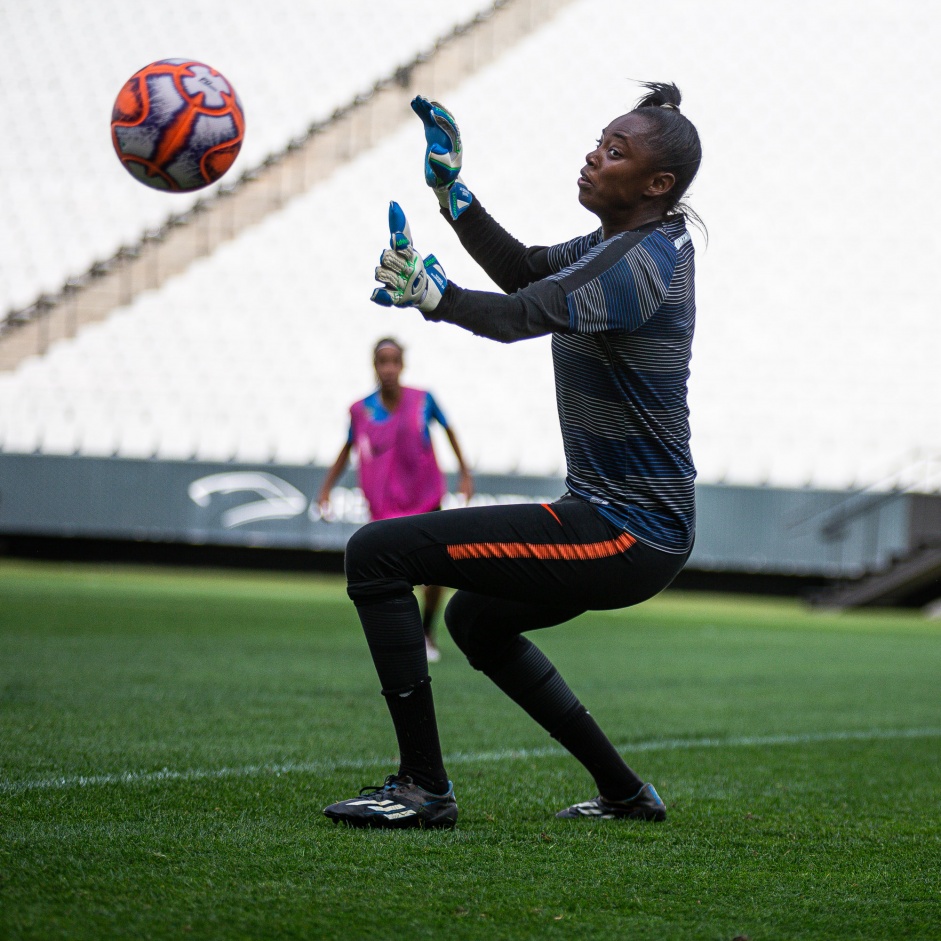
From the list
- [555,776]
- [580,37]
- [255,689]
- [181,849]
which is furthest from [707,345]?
[181,849]

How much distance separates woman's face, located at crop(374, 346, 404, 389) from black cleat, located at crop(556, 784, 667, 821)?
4.70 m

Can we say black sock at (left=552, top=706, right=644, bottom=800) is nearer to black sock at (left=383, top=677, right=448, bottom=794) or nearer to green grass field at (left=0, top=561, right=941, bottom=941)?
green grass field at (left=0, top=561, right=941, bottom=941)

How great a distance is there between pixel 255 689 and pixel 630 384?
142 inches

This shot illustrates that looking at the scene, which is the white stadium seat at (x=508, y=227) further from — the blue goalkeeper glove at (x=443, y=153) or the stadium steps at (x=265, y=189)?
the blue goalkeeper glove at (x=443, y=153)

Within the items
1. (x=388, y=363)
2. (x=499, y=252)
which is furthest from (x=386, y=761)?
(x=388, y=363)

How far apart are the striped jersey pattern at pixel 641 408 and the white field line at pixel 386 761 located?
1.44m

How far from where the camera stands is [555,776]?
4.12 metres

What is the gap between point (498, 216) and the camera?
954 inches

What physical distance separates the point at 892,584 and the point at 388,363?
12.5m

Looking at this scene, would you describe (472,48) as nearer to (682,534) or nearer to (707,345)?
(707,345)

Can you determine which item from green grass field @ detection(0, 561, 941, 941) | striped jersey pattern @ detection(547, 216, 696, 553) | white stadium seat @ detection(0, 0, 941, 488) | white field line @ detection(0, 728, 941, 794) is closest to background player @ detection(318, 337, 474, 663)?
green grass field @ detection(0, 561, 941, 941)

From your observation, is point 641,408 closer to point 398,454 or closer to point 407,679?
point 407,679

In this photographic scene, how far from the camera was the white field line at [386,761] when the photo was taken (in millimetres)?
3520

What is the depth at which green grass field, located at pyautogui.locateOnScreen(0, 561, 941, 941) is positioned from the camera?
2363mm
